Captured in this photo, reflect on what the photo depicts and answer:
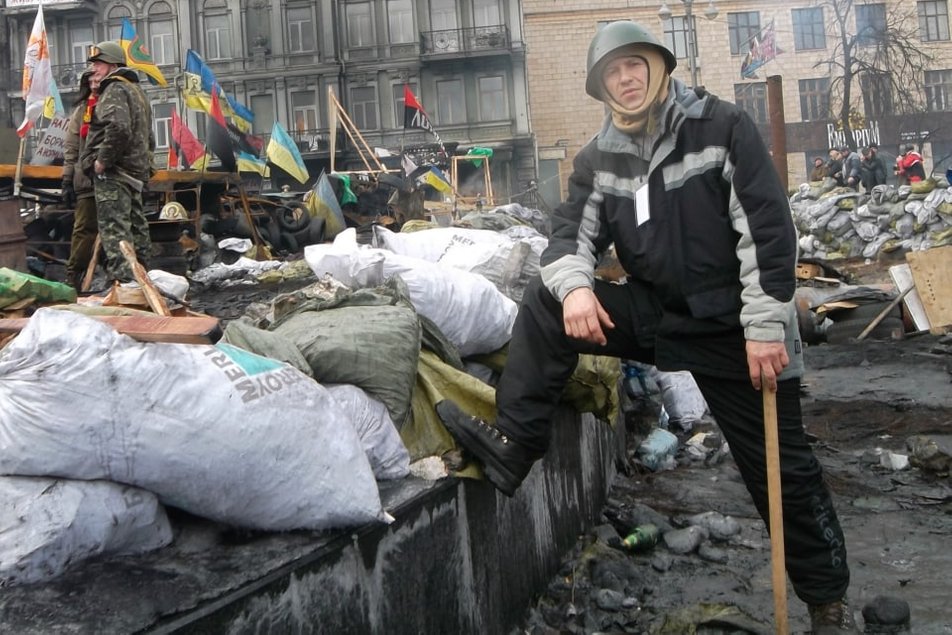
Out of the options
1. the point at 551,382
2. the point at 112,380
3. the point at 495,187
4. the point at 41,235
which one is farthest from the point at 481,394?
the point at 495,187

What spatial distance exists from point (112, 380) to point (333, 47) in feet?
122

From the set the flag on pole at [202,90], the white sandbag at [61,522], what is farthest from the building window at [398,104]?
the white sandbag at [61,522]

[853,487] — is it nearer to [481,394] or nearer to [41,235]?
[481,394]

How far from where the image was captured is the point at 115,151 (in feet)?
20.0

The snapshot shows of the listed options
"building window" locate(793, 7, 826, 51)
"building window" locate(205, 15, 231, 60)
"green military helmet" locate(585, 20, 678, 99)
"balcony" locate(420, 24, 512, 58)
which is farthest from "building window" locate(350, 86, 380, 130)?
"green military helmet" locate(585, 20, 678, 99)

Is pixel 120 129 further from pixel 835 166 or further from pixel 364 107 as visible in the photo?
pixel 364 107

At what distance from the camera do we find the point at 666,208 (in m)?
2.42

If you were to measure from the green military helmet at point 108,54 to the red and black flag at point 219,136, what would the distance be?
23.8ft

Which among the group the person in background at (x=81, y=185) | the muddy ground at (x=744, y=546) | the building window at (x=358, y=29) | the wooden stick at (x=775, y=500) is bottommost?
the muddy ground at (x=744, y=546)

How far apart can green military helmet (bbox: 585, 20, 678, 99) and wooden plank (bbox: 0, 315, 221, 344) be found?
1.27m

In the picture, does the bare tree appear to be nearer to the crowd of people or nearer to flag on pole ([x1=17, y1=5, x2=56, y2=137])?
the crowd of people

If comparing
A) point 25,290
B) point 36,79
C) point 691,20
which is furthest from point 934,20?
point 25,290

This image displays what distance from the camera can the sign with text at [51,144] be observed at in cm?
994

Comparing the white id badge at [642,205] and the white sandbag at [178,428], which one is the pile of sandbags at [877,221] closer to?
the white id badge at [642,205]
